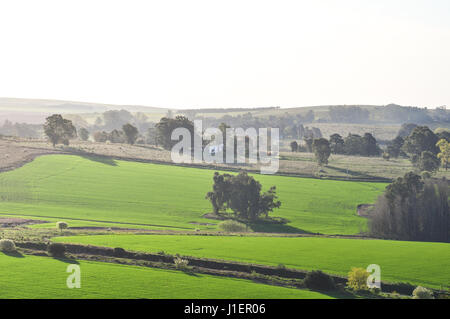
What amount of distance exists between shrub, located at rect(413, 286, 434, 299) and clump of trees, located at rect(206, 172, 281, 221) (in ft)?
136

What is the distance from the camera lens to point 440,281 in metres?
42.3

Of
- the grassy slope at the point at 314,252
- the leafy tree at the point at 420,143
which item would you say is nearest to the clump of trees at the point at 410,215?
the grassy slope at the point at 314,252

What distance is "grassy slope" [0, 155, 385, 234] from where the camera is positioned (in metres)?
74.6

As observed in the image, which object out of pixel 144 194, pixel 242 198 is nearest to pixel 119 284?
pixel 242 198

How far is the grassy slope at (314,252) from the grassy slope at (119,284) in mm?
6834

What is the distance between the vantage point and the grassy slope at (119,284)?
33.4 meters

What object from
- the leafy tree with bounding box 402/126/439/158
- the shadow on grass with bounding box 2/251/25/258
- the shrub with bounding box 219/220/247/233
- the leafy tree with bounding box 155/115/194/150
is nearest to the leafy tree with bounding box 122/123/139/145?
the leafy tree with bounding box 155/115/194/150

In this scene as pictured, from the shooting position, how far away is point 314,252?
50.2m

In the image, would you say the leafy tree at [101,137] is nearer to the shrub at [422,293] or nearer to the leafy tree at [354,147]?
the leafy tree at [354,147]

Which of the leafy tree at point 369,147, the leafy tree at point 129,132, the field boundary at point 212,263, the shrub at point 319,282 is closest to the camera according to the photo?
the shrub at point 319,282

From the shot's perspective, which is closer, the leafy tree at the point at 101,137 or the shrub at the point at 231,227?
the shrub at the point at 231,227

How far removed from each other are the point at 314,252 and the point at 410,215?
102ft

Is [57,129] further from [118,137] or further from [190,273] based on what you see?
[190,273]
